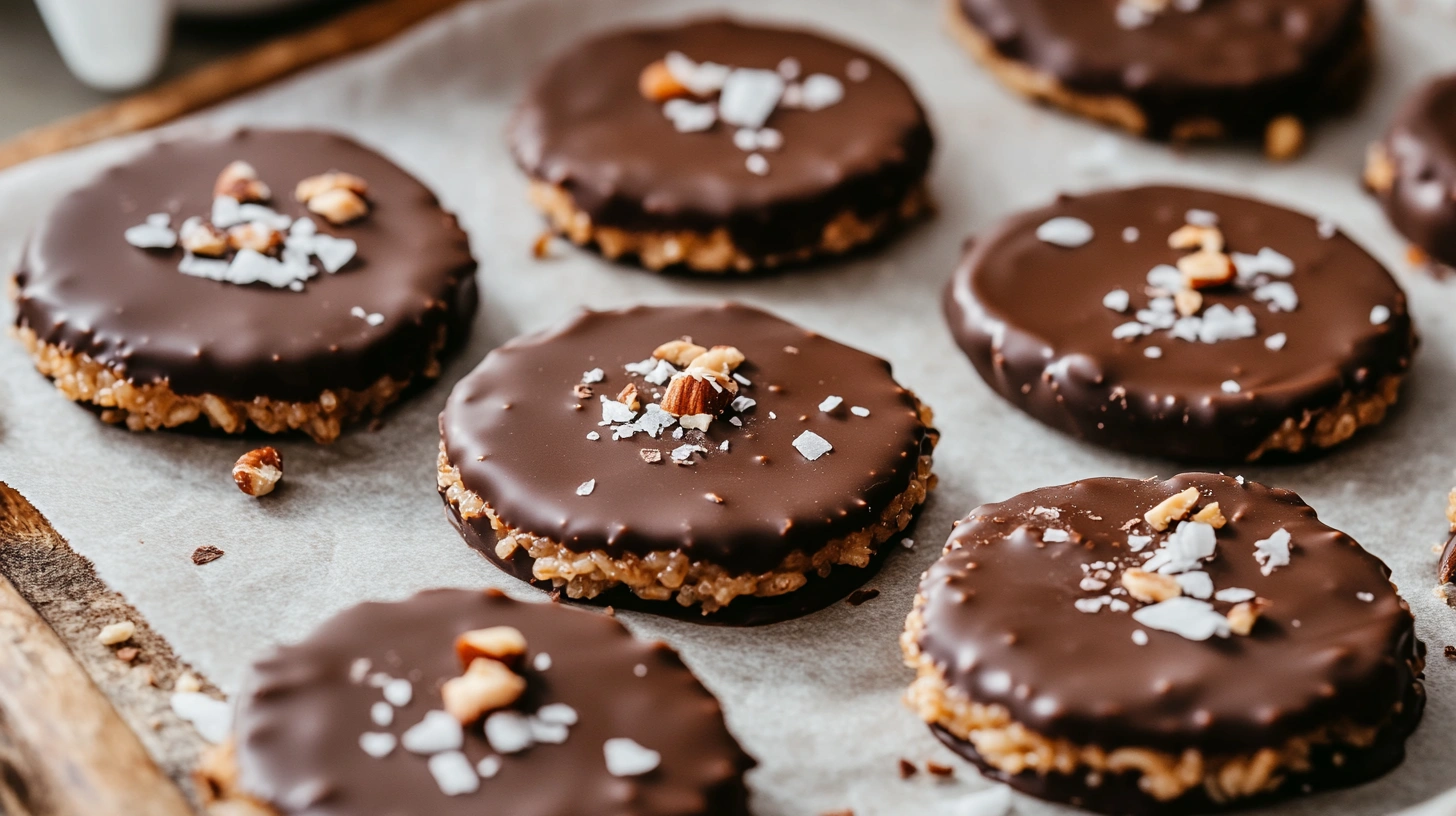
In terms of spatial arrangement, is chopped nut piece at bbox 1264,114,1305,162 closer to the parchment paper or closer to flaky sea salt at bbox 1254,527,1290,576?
the parchment paper

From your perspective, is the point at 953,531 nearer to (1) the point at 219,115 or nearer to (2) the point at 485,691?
(2) the point at 485,691

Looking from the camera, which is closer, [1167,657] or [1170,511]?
[1167,657]

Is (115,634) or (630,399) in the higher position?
(630,399)

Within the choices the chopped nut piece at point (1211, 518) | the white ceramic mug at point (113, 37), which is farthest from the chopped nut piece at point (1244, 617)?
the white ceramic mug at point (113, 37)

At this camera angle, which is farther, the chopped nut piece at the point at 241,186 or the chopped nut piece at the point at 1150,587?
the chopped nut piece at the point at 241,186

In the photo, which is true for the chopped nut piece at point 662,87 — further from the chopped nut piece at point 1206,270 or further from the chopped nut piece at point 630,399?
the chopped nut piece at point 1206,270

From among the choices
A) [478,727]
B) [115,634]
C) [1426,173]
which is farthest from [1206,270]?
[115,634]

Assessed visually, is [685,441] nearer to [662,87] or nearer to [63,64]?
[662,87]

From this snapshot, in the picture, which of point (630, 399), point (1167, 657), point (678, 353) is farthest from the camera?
point (678, 353)
